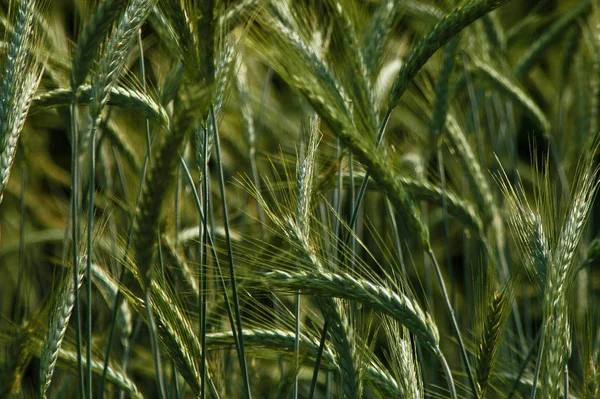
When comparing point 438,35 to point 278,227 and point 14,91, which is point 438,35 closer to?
point 278,227

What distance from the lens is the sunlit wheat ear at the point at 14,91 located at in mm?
1360

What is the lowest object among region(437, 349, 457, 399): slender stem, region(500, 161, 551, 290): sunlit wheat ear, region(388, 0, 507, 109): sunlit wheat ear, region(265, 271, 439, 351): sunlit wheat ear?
region(437, 349, 457, 399): slender stem

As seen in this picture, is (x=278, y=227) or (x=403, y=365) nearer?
(x=403, y=365)

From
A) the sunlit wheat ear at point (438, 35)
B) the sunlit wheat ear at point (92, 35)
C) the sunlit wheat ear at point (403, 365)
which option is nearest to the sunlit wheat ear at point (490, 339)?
the sunlit wheat ear at point (403, 365)

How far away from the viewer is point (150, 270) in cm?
108

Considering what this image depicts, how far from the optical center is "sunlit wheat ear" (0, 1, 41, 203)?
1360mm

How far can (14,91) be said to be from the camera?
1.36m

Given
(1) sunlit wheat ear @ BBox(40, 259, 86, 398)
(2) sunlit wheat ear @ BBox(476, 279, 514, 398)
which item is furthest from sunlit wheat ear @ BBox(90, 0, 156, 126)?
(2) sunlit wheat ear @ BBox(476, 279, 514, 398)

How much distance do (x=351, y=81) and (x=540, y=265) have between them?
1.95ft

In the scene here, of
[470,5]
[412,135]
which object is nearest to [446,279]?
[412,135]

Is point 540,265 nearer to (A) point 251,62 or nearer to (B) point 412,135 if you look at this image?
(B) point 412,135

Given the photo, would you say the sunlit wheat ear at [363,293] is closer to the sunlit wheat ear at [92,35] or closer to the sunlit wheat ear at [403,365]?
the sunlit wheat ear at [403,365]

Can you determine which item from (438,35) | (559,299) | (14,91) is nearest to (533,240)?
(559,299)

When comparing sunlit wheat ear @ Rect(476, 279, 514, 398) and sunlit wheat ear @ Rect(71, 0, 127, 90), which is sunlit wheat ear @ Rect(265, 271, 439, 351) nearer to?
sunlit wheat ear @ Rect(476, 279, 514, 398)
